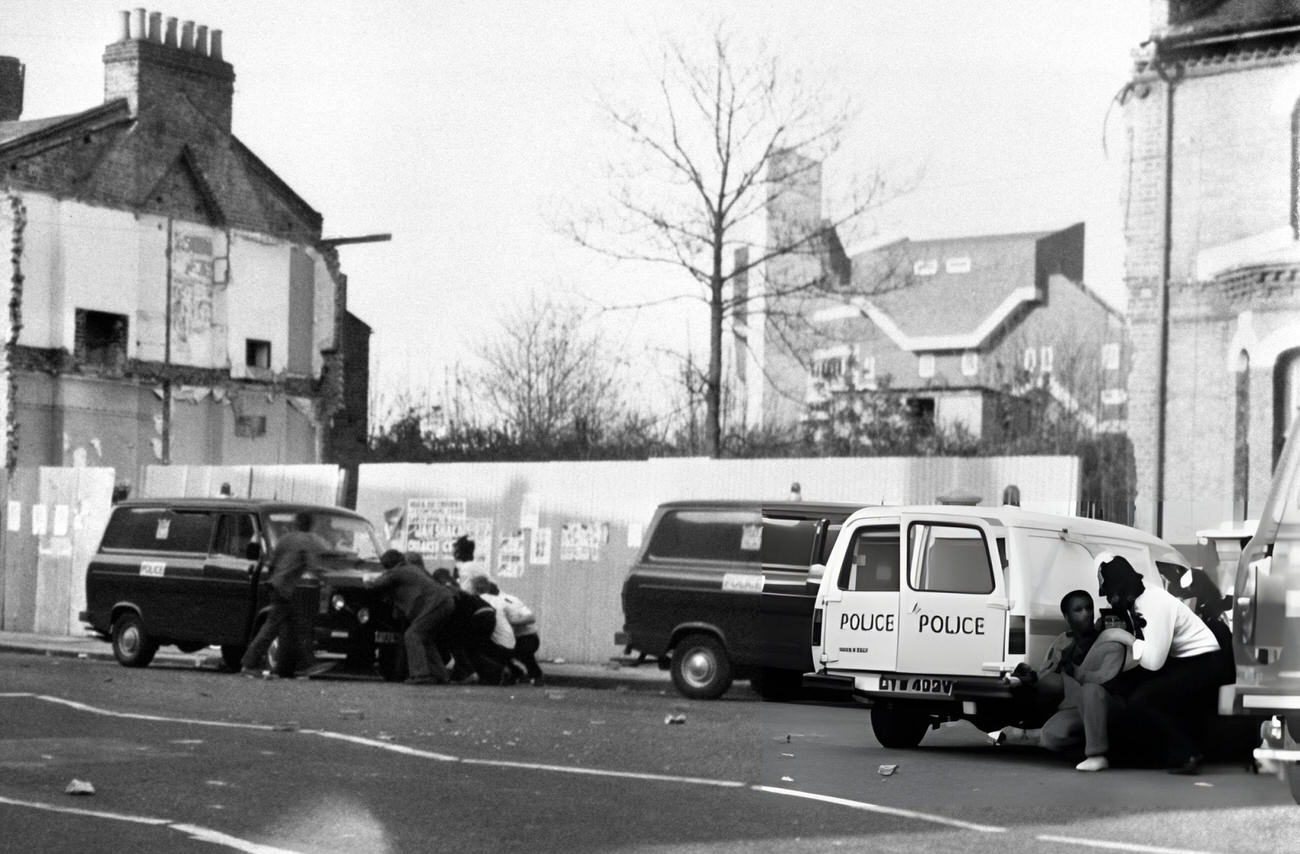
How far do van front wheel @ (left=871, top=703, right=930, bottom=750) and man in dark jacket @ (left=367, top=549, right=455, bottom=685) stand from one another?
7.10 metres

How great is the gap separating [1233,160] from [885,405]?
2829 cm

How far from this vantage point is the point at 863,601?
42.8 feet

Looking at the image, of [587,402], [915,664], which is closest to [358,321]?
[587,402]

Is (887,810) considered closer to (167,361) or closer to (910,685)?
(910,685)

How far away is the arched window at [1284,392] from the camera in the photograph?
2839cm

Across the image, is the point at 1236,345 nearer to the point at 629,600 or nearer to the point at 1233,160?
the point at 1233,160

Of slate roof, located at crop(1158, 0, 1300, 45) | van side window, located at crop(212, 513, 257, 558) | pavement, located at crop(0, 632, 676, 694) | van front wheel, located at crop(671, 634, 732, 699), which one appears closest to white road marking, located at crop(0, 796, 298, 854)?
van front wheel, located at crop(671, 634, 732, 699)

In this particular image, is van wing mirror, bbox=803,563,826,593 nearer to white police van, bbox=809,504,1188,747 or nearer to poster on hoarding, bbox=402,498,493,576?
white police van, bbox=809,504,1188,747

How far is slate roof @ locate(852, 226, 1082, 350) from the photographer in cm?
7381

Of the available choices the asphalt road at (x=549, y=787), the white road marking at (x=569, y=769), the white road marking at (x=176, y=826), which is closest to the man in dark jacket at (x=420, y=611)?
the asphalt road at (x=549, y=787)

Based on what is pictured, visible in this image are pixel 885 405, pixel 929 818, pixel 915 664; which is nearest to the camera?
pixel 929 818

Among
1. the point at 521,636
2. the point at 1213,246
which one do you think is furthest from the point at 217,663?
the point at 1213,246

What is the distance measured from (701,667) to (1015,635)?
591 cm

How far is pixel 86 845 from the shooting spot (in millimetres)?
8062
